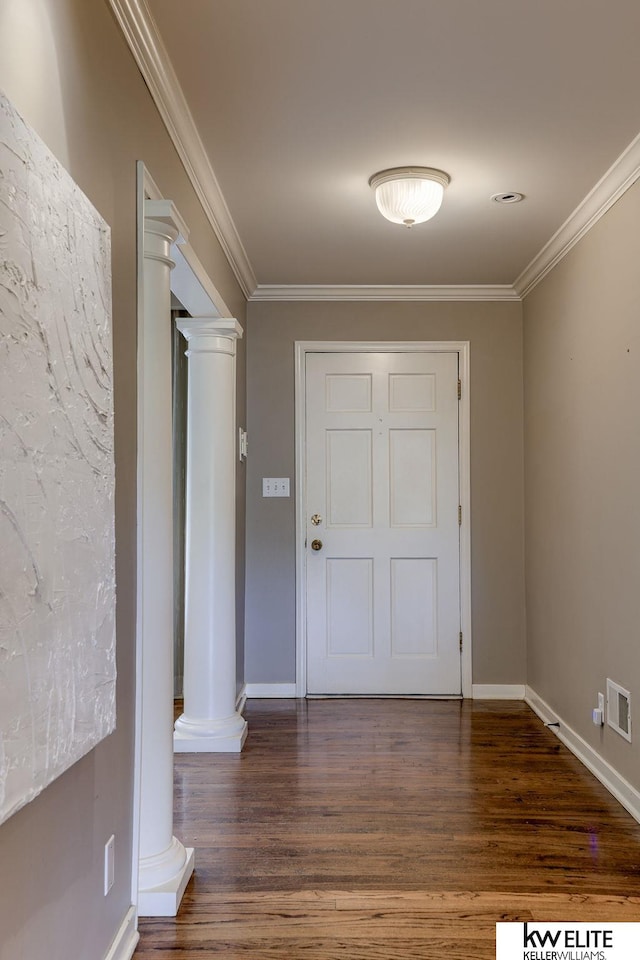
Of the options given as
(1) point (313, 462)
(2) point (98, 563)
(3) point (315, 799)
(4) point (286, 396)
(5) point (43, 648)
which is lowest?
(3) point (315, 799)

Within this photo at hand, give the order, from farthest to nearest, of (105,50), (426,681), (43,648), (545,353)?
(426,681) < (545,353) < (105,50) < (43,648)

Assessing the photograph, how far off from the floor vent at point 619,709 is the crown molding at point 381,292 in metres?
2.36

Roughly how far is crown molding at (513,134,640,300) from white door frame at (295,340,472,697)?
0.65 meters

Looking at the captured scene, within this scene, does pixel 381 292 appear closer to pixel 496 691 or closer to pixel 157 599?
pixel 496 691

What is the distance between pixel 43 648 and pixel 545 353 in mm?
3320

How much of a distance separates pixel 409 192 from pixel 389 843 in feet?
7.62

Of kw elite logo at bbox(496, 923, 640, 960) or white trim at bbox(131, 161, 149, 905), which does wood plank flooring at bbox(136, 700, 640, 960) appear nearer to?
kw elite logo at bbox(496, 923, 640, 960)

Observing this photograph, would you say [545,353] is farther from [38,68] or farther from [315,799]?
[38,68]

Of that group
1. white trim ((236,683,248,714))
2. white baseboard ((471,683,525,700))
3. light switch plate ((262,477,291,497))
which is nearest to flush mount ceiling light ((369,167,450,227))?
light switch plate ((262,477,291,497))

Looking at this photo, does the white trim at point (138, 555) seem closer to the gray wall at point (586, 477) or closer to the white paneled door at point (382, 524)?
the gray wall at point (586, 477)

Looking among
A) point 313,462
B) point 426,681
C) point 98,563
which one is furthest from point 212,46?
point 426,681

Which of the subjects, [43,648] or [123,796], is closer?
[43,648]

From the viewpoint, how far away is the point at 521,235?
3561mm

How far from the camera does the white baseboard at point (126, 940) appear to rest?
5.89 feet
